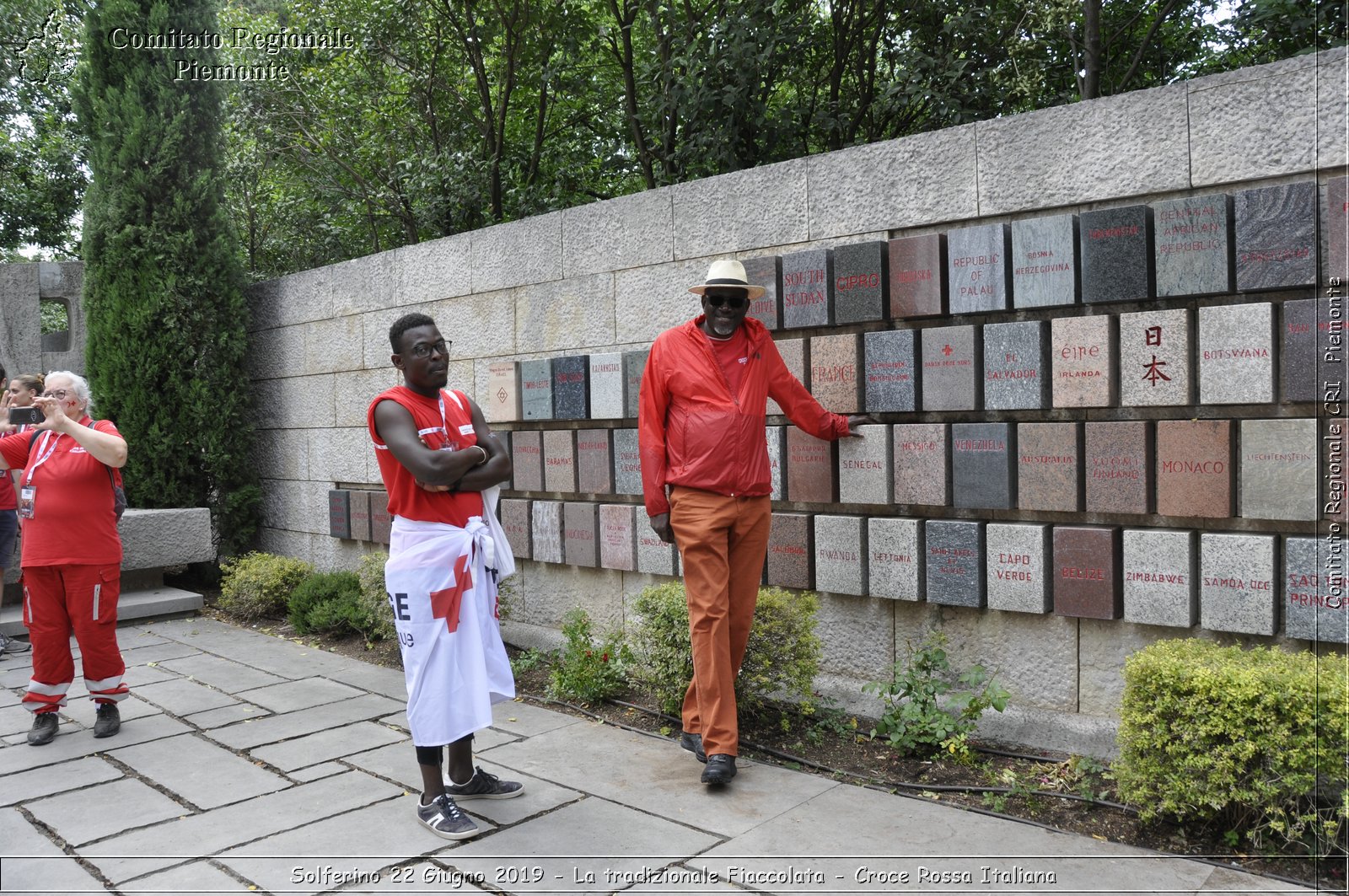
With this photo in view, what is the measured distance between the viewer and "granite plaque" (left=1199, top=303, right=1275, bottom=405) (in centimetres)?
334

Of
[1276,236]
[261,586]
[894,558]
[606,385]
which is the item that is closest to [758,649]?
[894,558]

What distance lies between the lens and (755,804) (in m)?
3.54

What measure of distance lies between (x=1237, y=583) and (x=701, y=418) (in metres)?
1.95

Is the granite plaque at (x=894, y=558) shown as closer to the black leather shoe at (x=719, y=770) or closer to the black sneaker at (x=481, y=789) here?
the black leather shoe at (x=719, y=770)

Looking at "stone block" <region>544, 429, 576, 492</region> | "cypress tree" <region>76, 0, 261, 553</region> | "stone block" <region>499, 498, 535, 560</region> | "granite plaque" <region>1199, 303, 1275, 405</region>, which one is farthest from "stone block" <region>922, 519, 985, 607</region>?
"cypress tree" <region>76, 0, 261, 553</region>

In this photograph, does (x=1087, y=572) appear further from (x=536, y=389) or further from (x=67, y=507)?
(x=67, y=507)

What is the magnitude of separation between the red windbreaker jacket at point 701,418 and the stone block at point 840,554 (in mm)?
628

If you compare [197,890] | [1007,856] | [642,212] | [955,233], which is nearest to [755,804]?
[1007,856]

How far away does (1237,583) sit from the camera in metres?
3.42

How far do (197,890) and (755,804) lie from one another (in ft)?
5.88

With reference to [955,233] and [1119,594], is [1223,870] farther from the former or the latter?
[955,233]

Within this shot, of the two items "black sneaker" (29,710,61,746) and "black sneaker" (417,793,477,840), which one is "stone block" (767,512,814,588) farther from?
"black sneaker" (29,710,61,746)

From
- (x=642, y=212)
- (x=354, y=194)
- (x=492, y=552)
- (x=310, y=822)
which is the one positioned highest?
(x=354, y=194)

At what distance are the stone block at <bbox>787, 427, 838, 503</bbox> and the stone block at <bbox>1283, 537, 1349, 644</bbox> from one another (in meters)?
1.79
